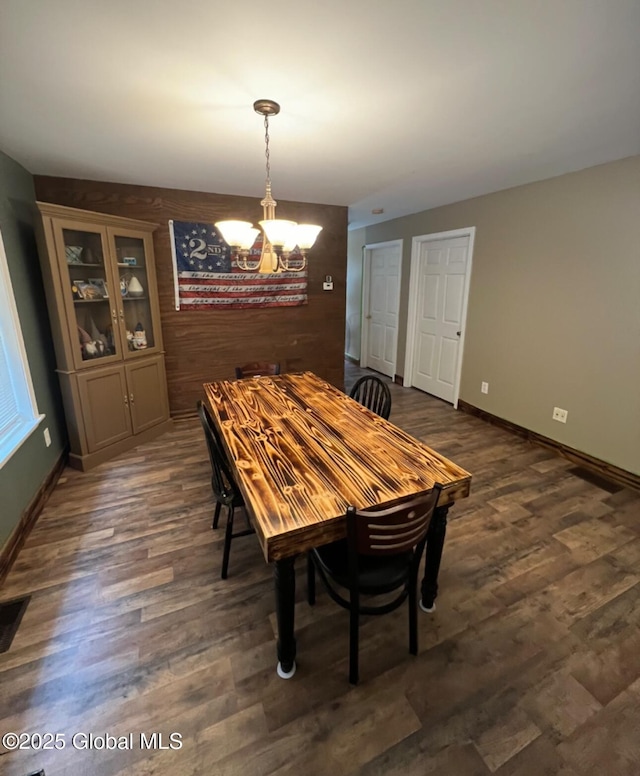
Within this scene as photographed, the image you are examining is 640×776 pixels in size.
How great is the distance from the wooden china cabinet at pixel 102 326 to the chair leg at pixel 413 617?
2.67 m

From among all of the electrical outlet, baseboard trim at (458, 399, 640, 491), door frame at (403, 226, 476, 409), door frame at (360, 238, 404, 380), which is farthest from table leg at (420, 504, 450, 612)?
door frame at (360, 238, 404, 380)

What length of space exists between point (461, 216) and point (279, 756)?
14.6 feet

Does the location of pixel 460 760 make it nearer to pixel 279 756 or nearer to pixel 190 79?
pixel 279 756

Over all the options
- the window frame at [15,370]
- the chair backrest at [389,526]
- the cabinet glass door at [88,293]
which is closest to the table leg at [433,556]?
the chair backrest at [389,526]

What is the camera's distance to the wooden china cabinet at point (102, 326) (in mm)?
2607

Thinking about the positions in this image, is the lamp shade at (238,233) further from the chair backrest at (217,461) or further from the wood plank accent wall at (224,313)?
the wood plank accent wall at (224,313)

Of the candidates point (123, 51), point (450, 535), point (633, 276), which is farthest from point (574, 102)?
point (450, 535)

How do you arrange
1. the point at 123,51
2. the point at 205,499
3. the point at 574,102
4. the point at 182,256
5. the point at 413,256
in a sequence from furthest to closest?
the point at 413,256 < the point at 182,256 < the point at 205,499 < the point at 574,102 < the point at 123,51

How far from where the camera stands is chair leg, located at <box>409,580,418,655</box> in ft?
4.64

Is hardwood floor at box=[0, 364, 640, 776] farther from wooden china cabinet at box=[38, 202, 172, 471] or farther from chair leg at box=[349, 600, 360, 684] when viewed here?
wooden china cabinet at box=[38, 202, 172, 471]

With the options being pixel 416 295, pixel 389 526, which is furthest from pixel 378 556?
pixel 416 295

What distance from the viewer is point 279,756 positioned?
1165 millimetres

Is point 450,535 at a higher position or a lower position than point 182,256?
lower

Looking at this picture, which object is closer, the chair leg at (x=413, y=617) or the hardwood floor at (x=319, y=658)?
the hardwood floor at (x=319, y=658)
